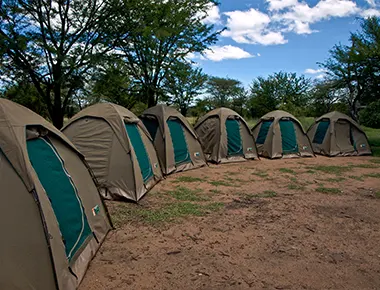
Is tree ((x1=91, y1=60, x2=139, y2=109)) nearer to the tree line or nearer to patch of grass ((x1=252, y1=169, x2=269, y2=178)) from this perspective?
the tree line

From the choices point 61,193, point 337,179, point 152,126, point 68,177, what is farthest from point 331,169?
point 61,193

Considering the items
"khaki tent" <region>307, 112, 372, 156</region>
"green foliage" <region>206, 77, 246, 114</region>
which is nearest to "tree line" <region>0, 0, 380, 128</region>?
"khaki tent" <region>307, 112, 372, 156</region>

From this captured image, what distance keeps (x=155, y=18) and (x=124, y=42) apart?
1.54 m

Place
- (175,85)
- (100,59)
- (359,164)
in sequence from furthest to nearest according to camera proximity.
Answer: (175,85) → (100,59) → (359,164)

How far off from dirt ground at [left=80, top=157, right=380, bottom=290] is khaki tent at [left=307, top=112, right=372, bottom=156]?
4.28m

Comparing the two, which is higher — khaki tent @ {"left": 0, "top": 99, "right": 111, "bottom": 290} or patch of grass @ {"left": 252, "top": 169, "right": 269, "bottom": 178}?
khaki tent @ {"left": 0, "top": 99, "right": 111, "bottom": 290}

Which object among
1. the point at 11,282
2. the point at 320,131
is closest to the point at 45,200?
the point at 11,282

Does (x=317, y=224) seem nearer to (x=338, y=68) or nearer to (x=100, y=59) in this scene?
(x=100, y=59)

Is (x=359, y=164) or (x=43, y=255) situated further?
(x=359, y=164)

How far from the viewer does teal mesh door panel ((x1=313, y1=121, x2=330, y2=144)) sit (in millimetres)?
11447

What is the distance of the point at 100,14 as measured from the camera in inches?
401

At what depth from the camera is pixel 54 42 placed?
9.68m

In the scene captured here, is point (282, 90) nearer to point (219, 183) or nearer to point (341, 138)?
point (341, 138)

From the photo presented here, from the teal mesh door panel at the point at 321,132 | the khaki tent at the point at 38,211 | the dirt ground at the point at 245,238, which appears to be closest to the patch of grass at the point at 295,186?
the dirt ground at the point at 245,238
